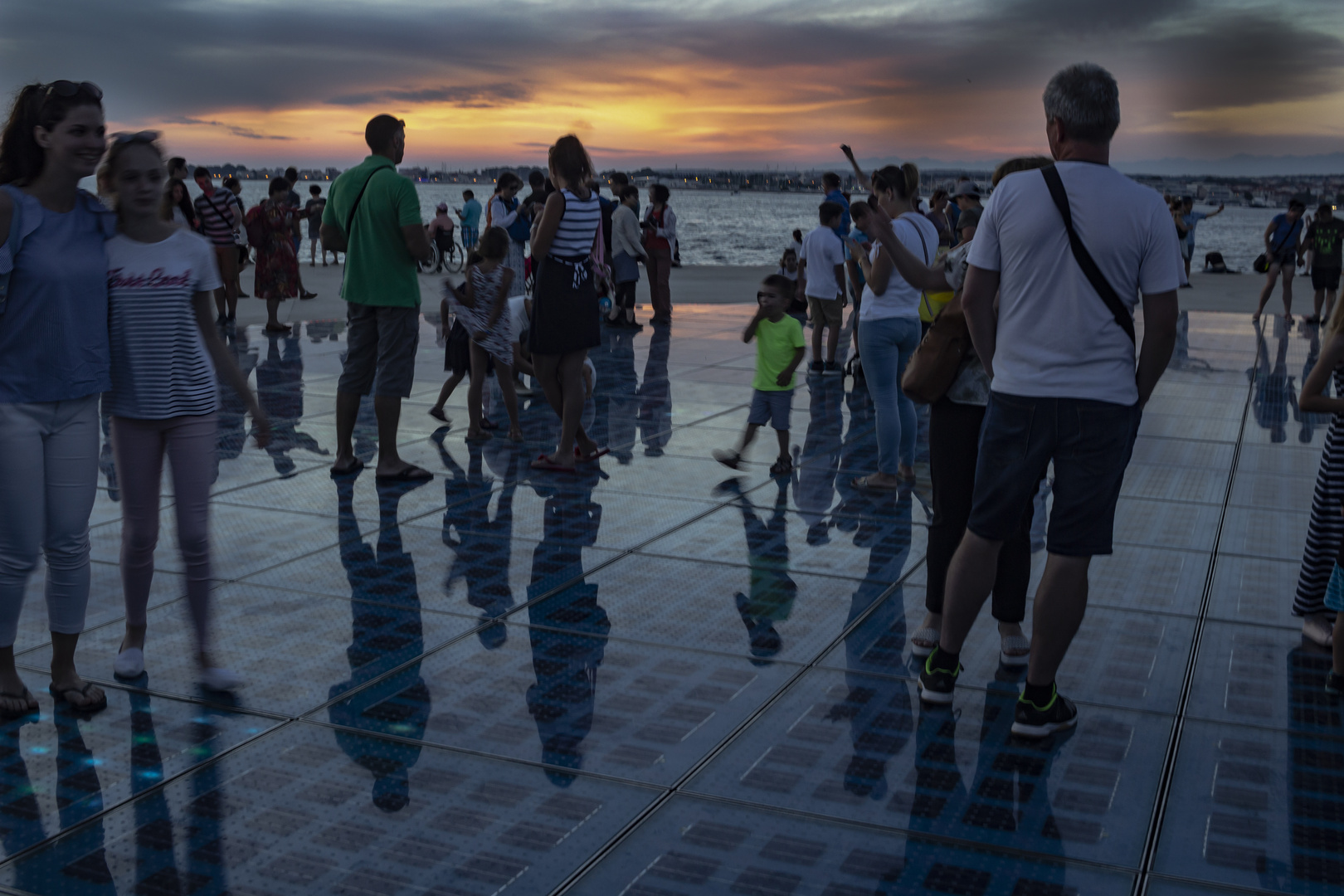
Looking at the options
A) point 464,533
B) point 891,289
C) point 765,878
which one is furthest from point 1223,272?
point 765,878

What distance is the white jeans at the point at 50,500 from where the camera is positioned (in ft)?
12.1

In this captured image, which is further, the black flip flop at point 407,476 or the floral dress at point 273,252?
the floral dress at point 273,252

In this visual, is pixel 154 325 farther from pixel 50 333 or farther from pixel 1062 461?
pixel 1062 461

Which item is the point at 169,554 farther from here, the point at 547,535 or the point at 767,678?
the point at 767,678

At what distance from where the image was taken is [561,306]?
24.4ft

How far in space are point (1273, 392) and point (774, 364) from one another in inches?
236

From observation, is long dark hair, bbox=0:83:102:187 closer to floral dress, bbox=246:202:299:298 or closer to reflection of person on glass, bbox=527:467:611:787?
reflection of person on glass, bbox=527:467:611:787

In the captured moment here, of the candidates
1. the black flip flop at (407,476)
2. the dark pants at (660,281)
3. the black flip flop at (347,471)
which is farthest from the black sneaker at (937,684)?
the dark pants at (660,281)

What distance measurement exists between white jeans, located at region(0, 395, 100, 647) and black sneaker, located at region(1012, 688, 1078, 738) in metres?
3.02

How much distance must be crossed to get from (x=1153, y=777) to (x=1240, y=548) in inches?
116

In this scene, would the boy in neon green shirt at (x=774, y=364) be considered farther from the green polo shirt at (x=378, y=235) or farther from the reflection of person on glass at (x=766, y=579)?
the green polo shirt at (x=378, y=235)

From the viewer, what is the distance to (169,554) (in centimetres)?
587

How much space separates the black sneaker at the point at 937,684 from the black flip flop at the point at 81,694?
2713 millimetres

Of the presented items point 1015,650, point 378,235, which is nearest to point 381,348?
point 378,235
